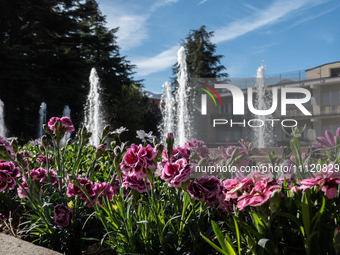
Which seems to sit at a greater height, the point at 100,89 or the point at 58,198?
the point at 100,89

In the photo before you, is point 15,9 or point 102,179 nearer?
point 102,179

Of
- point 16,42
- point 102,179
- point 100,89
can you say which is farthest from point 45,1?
point 102,179

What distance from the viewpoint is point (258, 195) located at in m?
1.02

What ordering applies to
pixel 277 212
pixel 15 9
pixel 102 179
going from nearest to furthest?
1. pixel 277 212
2. pixel 102 179
3. pixel 15 9

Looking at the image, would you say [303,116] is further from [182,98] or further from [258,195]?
[182,98]

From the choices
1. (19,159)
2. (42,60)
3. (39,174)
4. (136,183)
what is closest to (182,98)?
(42,60)

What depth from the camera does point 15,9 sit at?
56.9 feet

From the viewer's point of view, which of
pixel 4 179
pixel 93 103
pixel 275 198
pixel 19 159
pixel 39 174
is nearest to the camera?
pixel 275 198

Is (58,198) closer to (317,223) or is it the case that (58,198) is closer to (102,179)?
(102,179)

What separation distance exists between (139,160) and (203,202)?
366 mm

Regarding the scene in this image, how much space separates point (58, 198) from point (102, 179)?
525 millimetres

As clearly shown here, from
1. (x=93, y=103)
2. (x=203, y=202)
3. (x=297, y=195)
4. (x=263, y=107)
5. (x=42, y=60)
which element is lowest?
(x=203, y=202)

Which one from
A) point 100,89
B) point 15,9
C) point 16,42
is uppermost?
point 15,9

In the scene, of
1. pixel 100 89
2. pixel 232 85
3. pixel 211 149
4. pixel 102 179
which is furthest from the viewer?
pixel 100 89
